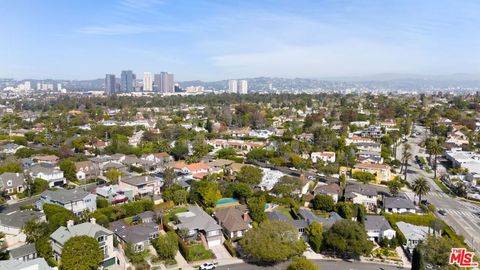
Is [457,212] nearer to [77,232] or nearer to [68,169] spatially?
[77,232]

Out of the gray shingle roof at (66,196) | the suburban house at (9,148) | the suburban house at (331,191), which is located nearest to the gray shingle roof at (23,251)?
the gray shingle roof at (66,196)

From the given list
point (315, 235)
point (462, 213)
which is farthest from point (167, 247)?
point (462, 213)

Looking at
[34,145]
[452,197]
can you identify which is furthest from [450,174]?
[34,145]

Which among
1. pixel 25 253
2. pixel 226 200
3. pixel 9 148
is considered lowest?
pixel 226 200

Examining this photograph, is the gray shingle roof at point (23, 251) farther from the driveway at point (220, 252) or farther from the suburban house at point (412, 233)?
the suburban house at point (412, 233)

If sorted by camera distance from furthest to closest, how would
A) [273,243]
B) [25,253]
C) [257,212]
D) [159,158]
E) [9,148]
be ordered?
[9,148] → [159,158] → [257,212] → [273,243] → [25,253]

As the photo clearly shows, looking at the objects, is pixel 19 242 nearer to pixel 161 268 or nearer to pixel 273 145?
pixel 161 268
